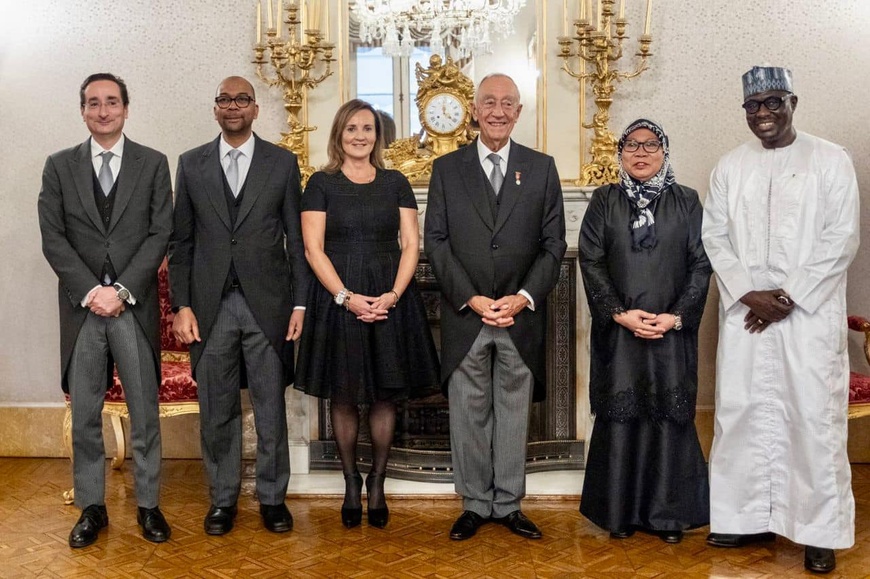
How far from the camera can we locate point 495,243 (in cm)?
358

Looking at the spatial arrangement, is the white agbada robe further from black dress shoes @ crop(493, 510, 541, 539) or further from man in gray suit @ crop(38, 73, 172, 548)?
man in gray suit @ crop(38, 73, 172, 548)

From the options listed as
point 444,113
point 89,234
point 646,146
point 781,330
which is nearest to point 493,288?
point 646,146

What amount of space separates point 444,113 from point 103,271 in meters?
1.76

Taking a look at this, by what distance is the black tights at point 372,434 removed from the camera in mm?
3750

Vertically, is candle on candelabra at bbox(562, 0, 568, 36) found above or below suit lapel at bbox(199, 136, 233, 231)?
above

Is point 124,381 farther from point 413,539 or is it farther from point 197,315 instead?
point 413,539

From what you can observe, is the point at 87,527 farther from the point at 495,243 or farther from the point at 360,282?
the point at 495,243

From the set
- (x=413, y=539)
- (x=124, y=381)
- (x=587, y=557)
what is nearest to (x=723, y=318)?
(x=587, y=557)

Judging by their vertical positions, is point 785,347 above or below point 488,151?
below

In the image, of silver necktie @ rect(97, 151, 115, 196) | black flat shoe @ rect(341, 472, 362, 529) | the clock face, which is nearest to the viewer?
silver necktie @ rect(97, 151, 115, 196)

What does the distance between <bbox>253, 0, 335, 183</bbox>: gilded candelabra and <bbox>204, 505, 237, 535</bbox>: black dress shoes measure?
1.53 metres

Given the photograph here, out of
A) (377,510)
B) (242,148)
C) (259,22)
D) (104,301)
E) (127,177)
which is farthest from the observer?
(259,22)

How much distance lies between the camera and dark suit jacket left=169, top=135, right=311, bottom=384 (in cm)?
359

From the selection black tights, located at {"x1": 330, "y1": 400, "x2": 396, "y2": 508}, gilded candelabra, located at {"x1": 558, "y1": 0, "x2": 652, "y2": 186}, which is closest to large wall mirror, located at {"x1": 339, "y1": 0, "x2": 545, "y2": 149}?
gilded candelabra, located at {"x1": 558, "y1": 0, "x2": 652, "y2": 186}
